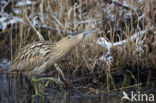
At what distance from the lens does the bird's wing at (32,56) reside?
433 cm

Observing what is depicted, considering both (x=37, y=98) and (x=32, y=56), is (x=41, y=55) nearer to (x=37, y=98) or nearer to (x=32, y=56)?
(x=32, y=56)

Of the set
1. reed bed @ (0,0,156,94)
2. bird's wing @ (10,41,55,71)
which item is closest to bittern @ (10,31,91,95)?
bird's wing @ (10,41,55,71)

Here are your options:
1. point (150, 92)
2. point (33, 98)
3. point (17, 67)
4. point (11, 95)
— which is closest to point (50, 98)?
point (33, 98)

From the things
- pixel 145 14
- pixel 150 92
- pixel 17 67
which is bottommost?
pixel 150 92

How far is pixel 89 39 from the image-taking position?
17.3 feet

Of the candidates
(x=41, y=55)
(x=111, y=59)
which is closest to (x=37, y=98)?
(x=41, y=55)

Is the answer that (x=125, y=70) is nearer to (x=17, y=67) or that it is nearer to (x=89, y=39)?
(x=89, y=39)

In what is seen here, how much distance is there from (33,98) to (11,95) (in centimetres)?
28

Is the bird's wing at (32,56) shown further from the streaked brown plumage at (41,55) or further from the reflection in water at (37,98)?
the reflection in water at (37,98)

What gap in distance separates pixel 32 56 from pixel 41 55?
0.54 ft

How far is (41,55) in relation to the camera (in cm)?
434

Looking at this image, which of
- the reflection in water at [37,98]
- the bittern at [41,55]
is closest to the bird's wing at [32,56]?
the bittern at [41,55]

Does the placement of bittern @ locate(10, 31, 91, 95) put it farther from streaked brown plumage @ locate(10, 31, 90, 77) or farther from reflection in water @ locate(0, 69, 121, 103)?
reflection in water @ locate(0, 69, 121, 103)

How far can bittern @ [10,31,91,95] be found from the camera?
4180mm
